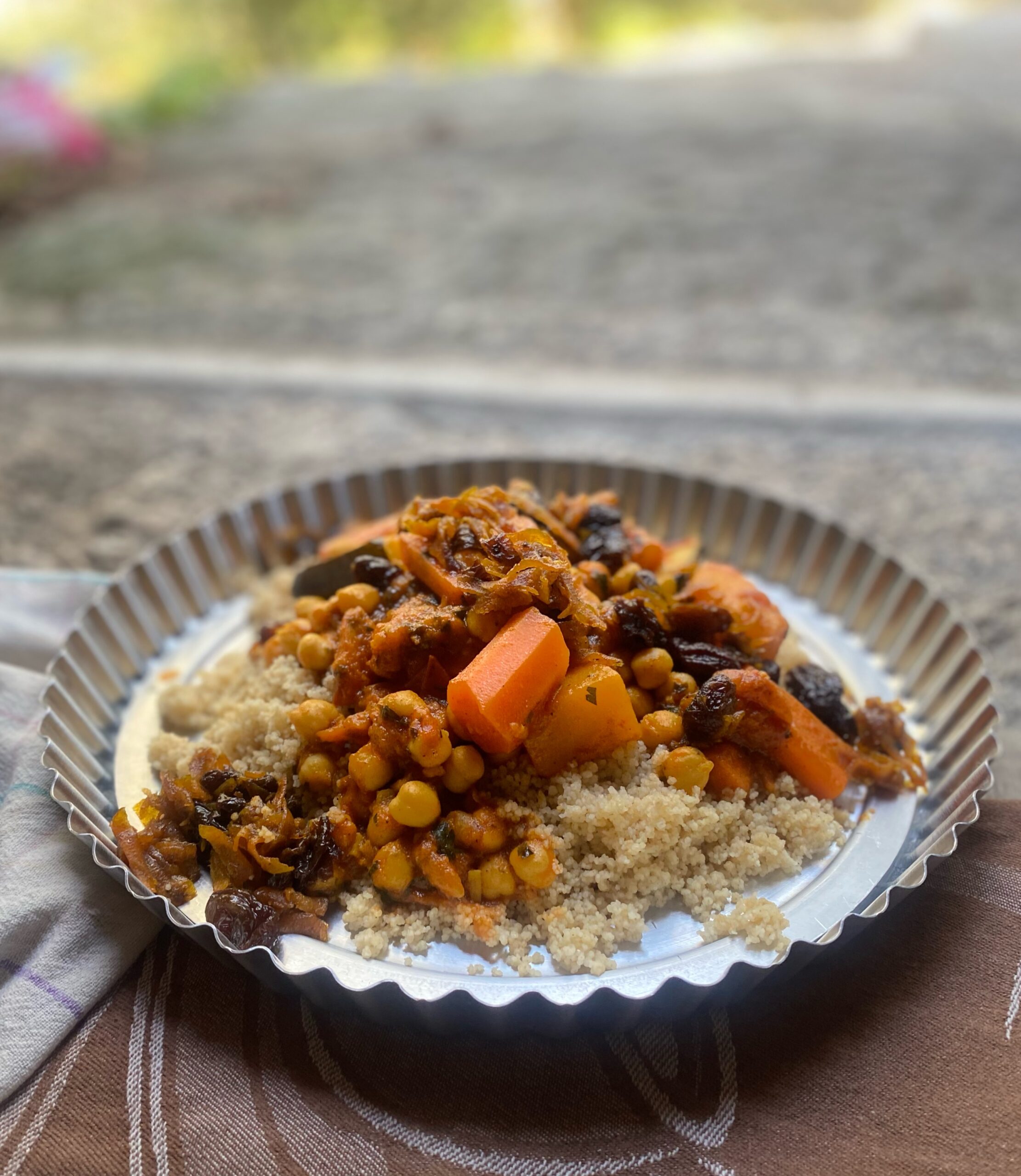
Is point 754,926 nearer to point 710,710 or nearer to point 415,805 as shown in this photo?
point 710,710

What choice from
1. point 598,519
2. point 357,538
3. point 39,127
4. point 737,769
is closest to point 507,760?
point 737,769

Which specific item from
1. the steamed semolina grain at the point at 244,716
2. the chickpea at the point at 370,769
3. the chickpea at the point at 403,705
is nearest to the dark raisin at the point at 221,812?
the steamed semolina grain at the point at 244,716

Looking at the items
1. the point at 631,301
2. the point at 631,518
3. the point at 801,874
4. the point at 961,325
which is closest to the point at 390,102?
the point at 631,301

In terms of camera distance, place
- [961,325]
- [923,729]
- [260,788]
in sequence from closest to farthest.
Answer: [260,788] < [923,729] < [961,325]

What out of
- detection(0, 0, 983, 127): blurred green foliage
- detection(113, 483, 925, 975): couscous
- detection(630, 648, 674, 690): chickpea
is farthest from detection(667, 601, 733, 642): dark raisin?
detection(0, 0, 983, 127): blurred green foliage

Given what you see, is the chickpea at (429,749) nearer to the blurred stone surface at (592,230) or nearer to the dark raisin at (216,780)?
the dark raisin at (216,780)

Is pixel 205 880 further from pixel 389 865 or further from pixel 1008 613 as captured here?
pixel 1008 613
